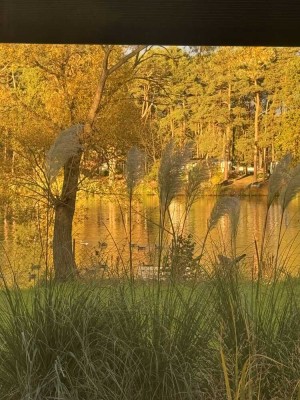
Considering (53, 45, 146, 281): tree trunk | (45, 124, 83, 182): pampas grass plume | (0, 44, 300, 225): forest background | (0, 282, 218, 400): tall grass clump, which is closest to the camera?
(0, 282, 218, 400): tall grass clump

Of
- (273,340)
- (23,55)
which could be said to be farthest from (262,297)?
(23,55)

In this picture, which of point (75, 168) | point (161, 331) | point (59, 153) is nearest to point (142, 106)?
point (75, 168)

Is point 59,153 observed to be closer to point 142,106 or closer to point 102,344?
point 102,344

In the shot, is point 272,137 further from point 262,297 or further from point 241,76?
point 262,297

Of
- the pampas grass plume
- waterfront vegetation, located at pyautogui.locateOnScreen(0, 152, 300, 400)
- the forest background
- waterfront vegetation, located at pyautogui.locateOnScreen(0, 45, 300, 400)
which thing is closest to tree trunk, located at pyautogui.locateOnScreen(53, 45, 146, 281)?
the forest background

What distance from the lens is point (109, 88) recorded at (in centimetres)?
721

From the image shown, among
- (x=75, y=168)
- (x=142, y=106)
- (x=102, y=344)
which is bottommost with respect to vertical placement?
(x=102, y=344)

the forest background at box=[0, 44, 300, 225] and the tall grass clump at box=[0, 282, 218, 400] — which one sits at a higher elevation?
the forest background at box=[0, 44, 300, 225]

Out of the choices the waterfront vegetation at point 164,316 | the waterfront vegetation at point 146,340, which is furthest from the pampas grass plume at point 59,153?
the waterfront vegetation at point 146,340

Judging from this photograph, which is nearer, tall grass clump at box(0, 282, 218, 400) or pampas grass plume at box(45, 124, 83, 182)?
tall grass clump at box(0, 282, 218, 400)

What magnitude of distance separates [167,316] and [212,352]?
17cm

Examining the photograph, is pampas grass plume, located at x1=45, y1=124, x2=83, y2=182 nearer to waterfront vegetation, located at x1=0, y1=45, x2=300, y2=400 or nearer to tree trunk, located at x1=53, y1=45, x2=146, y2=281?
waterfront vegetation, located at x1=0, y1=45, x2=300, y2=400

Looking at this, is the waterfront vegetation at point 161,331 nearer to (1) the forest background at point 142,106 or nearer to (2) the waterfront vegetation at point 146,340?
(2) the waterfront vegetation at point 146,340

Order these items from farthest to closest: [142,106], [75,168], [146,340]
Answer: [142,106]
[75,168]
[146,340]
